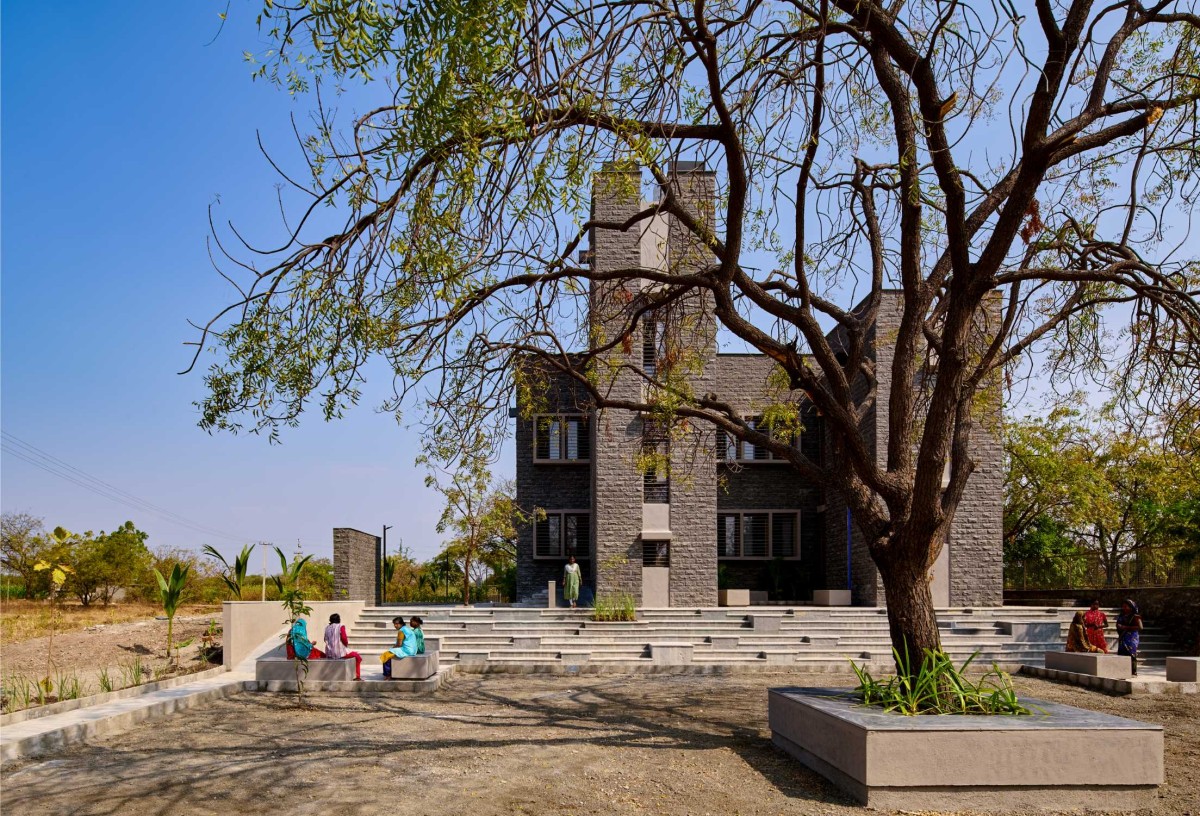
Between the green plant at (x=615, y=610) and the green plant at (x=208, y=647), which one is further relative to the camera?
the green plant at (x=615, y=610)

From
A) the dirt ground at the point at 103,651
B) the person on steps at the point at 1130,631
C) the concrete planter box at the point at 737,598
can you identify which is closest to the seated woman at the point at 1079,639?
the person on steps at the point at 1130,631

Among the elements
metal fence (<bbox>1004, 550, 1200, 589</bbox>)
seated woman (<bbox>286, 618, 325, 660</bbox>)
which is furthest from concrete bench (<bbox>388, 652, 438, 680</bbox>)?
metal fence (<bbox>1004, 550, 1200, 589</bbox>)

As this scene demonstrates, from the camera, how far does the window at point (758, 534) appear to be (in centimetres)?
2842

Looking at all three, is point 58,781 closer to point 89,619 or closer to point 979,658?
point 979,658

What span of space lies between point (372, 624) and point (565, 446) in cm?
884

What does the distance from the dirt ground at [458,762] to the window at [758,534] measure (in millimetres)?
15025

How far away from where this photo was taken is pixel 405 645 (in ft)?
47.6

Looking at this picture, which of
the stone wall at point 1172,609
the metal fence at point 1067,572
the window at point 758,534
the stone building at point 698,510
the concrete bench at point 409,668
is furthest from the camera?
the metal fence at point 1067,572

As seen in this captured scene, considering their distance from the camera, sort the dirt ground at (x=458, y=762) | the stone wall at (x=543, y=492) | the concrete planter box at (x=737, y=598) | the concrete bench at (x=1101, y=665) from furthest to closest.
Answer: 1. the stone wall at (x=543, y=492)
2. the concrete planter box at (x=737, y=598)
3. the concrete bench at (x=1101, y=665)
4. the dirt ground at (x=458, y=762)

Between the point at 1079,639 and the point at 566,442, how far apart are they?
49.1 ft

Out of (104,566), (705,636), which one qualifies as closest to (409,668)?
(705,636)

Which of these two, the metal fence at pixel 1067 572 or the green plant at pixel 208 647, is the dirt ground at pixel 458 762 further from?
the metal fence at pixel 1067 572

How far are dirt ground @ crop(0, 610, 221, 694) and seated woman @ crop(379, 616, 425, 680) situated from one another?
11.7 ft

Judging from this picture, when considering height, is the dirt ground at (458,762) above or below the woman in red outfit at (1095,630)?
below
